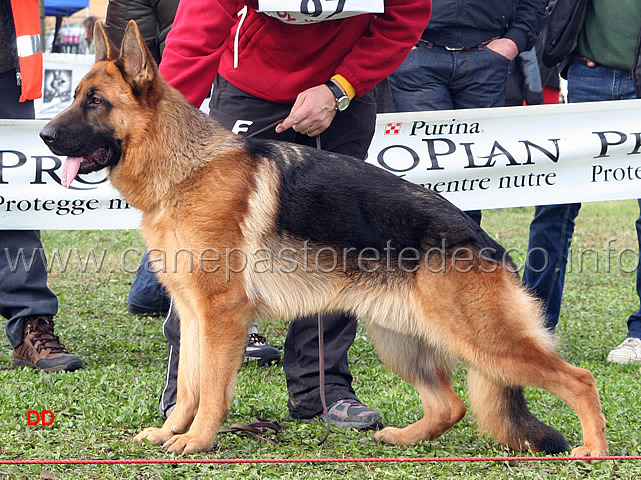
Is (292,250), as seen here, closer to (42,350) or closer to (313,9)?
(313,9)

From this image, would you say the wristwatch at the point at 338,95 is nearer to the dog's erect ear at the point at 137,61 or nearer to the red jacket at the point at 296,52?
the red jacket at the point at 296,52

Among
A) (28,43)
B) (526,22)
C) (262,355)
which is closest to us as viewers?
(28,43)

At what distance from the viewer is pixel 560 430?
3.50 m

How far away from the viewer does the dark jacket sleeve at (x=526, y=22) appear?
5.35 m

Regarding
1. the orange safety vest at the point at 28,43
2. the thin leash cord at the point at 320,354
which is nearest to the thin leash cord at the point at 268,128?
the thin leash cord at the point at 320,354

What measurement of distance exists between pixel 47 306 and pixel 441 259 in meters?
2.69

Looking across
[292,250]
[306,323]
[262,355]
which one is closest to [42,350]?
[262,355]

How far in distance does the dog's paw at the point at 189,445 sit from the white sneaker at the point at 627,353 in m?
2.89

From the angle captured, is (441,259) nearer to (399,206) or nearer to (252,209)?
(399,206)

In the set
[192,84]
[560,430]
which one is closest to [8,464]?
[192,84]

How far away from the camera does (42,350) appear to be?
445cm

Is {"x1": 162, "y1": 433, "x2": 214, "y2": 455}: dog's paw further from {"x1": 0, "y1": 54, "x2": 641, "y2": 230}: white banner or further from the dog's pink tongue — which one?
{"x1": 0, "y1": 54, "x2": 641, "y2": 230}: white banner

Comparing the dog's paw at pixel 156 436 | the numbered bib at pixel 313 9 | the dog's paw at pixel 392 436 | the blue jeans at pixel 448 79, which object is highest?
the numbered bib at pixel 313 9

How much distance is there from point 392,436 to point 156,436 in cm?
104
